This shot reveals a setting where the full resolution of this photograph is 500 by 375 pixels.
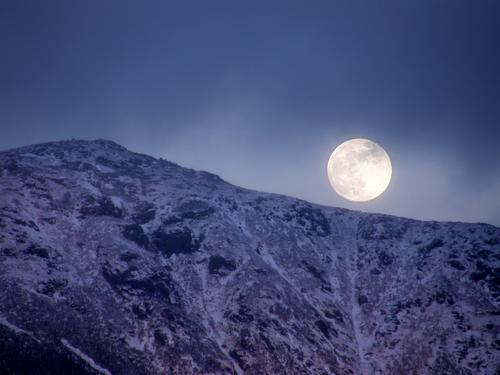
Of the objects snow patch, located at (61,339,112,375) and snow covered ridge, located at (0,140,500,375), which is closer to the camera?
snow patch, located at (61,339,112,375)

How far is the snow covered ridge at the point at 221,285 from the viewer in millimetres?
53188

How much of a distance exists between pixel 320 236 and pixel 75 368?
77.7 meters

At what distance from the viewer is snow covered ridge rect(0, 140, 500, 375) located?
53188 mm

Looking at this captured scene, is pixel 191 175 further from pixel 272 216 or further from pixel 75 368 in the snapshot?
pixel 75 368

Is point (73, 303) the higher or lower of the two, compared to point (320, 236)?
lower

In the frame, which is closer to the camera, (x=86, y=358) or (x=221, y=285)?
(x=86, y=358)

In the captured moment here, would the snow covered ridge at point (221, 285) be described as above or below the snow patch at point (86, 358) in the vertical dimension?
above

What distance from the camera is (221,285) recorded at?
3022 inches

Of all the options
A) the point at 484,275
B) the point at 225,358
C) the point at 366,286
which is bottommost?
the point at 225,358

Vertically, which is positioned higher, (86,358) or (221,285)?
(221,285)

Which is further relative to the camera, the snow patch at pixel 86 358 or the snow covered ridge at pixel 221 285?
the snow covered ridge at pixel 221 285

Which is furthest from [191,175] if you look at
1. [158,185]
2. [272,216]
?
[272,216]

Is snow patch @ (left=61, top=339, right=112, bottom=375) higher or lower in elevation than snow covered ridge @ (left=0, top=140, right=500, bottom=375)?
lower

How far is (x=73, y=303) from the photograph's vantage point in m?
56.0
